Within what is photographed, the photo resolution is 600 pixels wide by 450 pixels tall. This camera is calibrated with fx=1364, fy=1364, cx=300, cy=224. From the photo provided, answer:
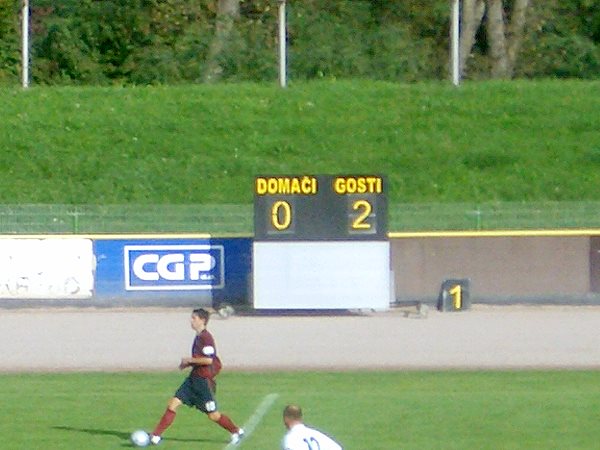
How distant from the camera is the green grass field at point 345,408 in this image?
42.9 feet

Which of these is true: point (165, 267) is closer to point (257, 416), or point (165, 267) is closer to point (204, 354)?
point (257, 416)

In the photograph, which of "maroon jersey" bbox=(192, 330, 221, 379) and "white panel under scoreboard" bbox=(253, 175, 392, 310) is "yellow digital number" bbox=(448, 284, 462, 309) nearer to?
"white panel under scoreboard" bbox=(253, 175, 392, 310)

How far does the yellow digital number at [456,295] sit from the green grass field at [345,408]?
283 inches

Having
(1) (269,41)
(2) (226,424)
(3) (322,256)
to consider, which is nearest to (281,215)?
(3) (322,256)

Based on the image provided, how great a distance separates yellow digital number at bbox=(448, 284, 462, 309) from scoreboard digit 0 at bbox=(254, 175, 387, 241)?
1.85 m

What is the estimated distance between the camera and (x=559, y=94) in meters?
39.1

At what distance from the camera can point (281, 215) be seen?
2422 cm

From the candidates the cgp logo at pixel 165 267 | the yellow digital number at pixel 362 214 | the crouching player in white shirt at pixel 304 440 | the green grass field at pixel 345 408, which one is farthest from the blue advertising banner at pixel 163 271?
the crouching player in white shirt at pixel 304 440

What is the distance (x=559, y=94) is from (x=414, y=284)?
15.0 m

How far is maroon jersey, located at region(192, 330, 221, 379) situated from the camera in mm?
12250

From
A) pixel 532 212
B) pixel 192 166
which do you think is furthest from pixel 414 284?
pixel 192 166

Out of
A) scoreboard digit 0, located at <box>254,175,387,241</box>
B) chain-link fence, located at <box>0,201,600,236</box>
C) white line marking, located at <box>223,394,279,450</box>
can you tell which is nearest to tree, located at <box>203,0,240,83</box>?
chain-link fence, located at <box>0,201,600,236</box>

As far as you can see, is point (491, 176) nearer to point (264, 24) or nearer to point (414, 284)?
point (414, 284)

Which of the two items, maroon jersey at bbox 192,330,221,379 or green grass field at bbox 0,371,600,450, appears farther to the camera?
green grass field at bbox 0,371,600,450
